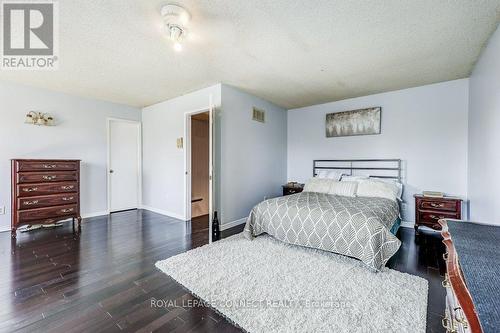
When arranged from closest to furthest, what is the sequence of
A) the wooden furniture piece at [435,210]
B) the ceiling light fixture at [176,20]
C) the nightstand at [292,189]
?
the ceiling light fixture at [176,20] < the wooden furniture piece at [435,210] < the nightstand at [292,189]

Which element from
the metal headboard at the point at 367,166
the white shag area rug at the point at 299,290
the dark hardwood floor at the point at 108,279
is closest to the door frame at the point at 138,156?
the dark hardwood floor at the point at 108,279

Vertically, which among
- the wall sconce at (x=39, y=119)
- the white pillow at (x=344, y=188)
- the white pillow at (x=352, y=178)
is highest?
the wall sconce at (x=39, y=119)

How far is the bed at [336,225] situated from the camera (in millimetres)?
2385

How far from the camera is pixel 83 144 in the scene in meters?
4.62

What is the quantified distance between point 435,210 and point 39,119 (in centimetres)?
678

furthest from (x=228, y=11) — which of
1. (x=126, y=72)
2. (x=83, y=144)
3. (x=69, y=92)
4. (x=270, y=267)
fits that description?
(x=83, y=144)

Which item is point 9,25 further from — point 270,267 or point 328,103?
point 328,103

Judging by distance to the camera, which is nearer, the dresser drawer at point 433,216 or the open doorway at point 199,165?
the dresser drawer at point 433,216

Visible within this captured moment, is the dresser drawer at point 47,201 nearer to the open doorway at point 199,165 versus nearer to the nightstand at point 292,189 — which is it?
the open doorway at point 199,165

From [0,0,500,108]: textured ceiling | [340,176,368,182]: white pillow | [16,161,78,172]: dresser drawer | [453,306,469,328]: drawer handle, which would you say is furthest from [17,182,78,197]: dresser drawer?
[453,306,469,328]: drawer handle

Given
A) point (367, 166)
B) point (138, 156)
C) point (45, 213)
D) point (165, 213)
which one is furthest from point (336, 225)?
point (138, 156)

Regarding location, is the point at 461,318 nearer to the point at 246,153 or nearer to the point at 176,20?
the point at 176,20

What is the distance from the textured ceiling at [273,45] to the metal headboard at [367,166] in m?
1.35

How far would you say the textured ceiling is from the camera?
195 cm
